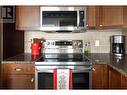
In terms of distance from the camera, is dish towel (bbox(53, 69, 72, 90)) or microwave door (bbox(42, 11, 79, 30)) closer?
dish towel (bbox(53, 69, 72, 90))

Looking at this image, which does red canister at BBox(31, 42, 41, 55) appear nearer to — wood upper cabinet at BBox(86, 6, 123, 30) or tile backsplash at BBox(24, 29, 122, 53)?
tile backsplash at BBox(24, 29, 122, 53)

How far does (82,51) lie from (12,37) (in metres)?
1.06

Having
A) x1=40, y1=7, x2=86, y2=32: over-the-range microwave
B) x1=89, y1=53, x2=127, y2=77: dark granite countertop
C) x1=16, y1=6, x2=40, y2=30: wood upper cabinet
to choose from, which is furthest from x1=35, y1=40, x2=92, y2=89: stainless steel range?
x1=16, y1=6, x2=40, y2=30: wood upper cabinet

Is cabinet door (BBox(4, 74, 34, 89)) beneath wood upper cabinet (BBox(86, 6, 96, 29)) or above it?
beneath

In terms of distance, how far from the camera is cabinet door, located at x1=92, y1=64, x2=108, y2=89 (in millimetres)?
2549

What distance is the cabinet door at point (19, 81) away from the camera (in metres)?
2.62

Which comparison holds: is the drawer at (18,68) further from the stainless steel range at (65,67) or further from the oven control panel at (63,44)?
the oven control panel at (63,44)

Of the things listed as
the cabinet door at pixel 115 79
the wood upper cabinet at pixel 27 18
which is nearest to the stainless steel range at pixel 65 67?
the cabinet door at pixel 115 79

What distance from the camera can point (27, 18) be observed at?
3047mm

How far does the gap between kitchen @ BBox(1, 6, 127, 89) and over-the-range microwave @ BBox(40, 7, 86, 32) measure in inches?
3.7
